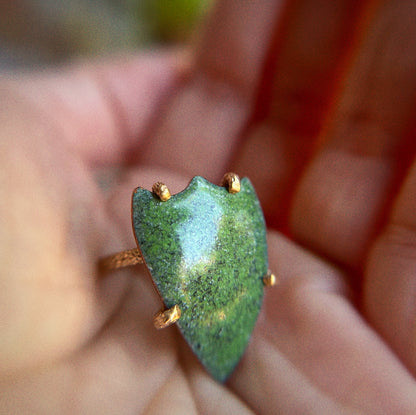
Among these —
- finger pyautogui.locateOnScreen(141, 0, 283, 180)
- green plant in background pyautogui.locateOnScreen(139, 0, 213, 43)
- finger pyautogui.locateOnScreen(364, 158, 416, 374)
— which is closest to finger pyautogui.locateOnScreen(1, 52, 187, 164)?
finger pyautogui.locateOnScreen(141, 0, 283, 180)

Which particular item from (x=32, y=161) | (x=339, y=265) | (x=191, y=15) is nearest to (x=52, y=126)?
(x=32, y=161)

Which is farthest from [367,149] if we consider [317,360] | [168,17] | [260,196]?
[168,17]

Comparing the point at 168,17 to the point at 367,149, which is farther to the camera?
the point at 168,17

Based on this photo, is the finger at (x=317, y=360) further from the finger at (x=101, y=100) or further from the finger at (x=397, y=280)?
the finger at (x=101, y=100)

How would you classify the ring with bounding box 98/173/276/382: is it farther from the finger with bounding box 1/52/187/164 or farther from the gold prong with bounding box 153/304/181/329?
the finger with bounding box 1/52/187/164

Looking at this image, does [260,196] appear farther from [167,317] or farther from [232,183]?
[167,317]

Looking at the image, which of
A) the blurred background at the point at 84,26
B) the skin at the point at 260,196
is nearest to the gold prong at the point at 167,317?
the skin at the point at 260,196

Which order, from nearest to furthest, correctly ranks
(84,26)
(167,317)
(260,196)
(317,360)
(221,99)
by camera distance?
(167,317), (317,360), (260,196), (221,99), (84,26)

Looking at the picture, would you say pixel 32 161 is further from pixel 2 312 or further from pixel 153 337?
pixel 153 337
